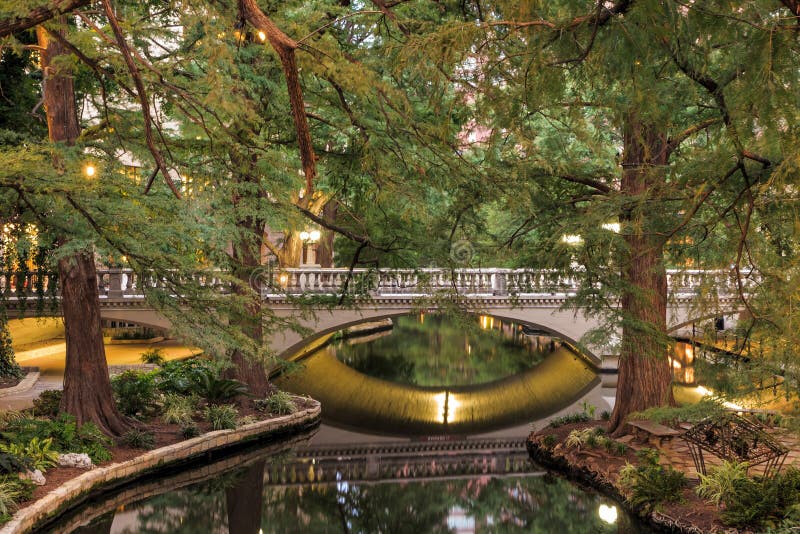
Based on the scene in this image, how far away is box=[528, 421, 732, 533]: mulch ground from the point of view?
9.57 m

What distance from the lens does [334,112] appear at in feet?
44.5

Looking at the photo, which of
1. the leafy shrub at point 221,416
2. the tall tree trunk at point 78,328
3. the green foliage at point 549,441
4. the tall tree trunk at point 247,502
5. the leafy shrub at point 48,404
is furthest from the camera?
the leafy shrub at point 221,416

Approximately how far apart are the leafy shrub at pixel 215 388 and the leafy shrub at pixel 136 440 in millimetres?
3376

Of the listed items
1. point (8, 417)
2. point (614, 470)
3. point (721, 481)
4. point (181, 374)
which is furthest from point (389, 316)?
point (721, 481)

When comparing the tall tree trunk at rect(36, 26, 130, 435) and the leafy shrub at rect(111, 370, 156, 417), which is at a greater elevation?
the tall tree trunk at rect(36, 26, 130, 435)

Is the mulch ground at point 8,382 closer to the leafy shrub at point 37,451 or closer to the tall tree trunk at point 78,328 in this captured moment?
the tall tree trunk at point 78,328

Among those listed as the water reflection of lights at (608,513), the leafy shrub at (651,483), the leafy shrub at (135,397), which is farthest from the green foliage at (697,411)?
the leafy shrub at (135,397)

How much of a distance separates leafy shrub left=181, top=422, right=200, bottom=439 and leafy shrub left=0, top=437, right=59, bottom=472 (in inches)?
115

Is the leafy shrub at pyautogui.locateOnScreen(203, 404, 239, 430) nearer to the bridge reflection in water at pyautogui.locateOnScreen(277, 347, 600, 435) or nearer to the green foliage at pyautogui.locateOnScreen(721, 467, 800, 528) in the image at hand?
the bridge reflection in water at pyautogui.locateOnScreen(277, 347, 600, 435)

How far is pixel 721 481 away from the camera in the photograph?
983 centimetres

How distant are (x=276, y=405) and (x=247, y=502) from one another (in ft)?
16.8

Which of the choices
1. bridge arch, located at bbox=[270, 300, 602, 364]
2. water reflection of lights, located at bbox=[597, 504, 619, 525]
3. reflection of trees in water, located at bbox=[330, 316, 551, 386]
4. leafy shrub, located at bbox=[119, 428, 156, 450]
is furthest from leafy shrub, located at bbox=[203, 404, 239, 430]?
reflection of trees in water, located at bbox=[330, 316, 551, 386]

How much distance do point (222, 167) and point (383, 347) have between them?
2300 cm

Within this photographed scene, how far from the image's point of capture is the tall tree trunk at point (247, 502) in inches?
426
